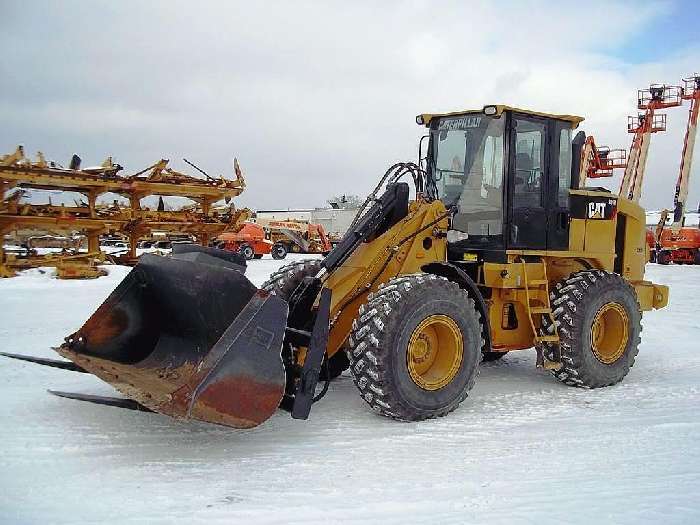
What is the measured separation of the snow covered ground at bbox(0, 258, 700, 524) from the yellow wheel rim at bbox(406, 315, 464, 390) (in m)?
0.35

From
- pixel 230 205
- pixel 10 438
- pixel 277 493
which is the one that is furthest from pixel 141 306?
pixel 230 205

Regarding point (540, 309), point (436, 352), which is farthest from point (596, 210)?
point (436, 352)

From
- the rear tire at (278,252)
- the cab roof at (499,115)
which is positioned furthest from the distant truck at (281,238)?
the cab roof at (499,115)

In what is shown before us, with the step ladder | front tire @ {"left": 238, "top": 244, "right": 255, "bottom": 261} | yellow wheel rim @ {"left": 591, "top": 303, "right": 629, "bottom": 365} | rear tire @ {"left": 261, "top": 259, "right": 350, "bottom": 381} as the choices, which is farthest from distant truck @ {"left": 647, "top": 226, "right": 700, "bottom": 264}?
rear tire @ {"left": 261, "top": 259, "right": 350, "bottom": 381}

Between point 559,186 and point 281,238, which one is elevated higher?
point 559,186

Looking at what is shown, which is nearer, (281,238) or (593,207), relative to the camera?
(593,207)

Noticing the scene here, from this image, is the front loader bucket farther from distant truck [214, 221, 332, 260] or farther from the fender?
distant truck [214, 221, 332, 260]

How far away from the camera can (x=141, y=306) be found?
17.1ft

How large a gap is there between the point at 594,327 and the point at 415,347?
2240 millimetres

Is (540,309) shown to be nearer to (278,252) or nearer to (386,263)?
(386,263)

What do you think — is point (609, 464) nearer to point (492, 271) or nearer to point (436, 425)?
point (436, 425)

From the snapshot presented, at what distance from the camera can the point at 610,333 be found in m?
6.39

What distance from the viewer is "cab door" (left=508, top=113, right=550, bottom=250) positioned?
18.7 ft

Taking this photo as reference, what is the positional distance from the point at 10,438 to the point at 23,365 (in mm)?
2252
